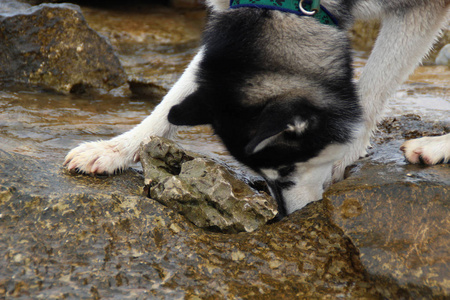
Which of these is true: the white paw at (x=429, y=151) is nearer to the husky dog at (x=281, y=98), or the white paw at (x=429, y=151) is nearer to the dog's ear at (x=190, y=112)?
the husky dog at (x=281, y=98)

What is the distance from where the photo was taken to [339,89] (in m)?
3.28

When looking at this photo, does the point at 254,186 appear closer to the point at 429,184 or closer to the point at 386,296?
the point at 429,184

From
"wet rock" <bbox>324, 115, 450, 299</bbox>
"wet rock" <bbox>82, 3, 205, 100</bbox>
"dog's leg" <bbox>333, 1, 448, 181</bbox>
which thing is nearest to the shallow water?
"wet rock" <bbox>82, 3, 205, 100</bbox>

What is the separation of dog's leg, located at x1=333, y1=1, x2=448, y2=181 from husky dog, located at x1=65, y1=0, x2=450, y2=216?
4 cm

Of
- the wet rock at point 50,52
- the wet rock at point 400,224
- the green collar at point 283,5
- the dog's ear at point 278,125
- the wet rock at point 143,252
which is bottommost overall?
the wet rock at point 50,52

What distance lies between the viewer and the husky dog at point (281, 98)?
3.08 meters

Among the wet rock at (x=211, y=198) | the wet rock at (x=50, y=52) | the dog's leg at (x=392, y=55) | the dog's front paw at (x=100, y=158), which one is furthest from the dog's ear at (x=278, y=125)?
the wet rock at (x=50, y=52)

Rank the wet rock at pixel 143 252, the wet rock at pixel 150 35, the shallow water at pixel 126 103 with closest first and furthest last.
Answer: the wet rock at pixel 143 252 < the shallow water at pixel 126 103 < the wet rock at pixel 150 35

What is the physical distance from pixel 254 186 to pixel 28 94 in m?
3.57

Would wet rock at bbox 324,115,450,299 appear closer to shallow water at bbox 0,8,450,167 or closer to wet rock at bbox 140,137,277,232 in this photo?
wet rock at bbox 140,137,277,232

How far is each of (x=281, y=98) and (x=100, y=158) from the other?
1324 mm

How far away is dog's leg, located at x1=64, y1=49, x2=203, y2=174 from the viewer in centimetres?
342

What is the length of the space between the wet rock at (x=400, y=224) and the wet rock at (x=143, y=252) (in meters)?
0.10

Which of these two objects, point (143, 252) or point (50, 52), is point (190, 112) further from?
point (50, 52)
